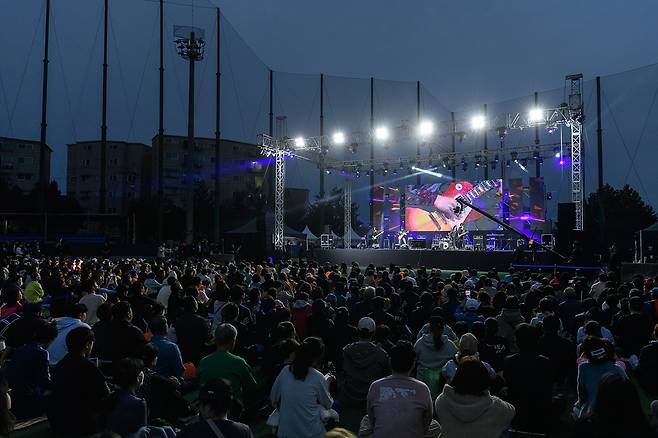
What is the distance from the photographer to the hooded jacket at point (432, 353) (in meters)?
6.14

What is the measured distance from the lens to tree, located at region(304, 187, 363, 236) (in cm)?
6556

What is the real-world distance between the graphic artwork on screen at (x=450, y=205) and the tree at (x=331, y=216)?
1111 inches

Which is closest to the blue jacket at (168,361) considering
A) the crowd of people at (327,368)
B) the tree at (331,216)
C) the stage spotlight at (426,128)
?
the crowd of people at (327,368)

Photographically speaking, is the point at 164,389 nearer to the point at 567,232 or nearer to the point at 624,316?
the point at 624,316

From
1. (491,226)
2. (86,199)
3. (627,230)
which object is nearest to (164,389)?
(491,226)

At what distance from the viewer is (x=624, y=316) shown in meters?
7.79

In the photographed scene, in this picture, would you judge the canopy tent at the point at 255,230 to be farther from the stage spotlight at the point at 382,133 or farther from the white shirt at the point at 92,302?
the white shirt at the point at 92,302

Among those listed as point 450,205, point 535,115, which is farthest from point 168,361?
point 450,205

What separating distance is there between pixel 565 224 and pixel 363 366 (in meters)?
18.5

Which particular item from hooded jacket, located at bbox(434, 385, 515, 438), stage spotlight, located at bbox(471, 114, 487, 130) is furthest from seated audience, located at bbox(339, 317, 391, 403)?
stage spotlight, located at bbox(471, 114, 487, 130)

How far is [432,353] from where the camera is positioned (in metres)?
6.16

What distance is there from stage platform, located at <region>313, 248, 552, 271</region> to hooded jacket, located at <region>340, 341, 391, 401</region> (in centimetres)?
1816

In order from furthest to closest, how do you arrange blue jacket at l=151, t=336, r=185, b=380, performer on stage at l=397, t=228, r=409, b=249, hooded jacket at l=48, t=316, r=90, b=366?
1. performer on stage at l=397, t=228, r=409, b=249
2. hooded jacket at l=48, t=316, r=90, b=366
3. blue jacket at l=151, t=336, r=185, b=380

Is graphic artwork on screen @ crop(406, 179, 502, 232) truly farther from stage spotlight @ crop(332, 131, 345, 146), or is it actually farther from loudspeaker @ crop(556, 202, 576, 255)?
loudspeaker @ crop(556, 202, 576, 255)
